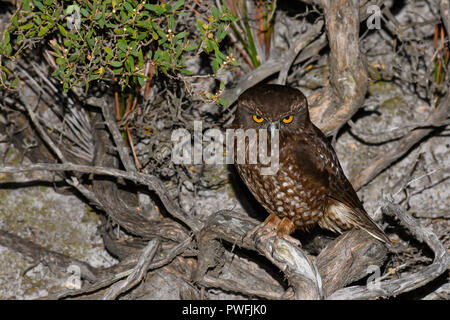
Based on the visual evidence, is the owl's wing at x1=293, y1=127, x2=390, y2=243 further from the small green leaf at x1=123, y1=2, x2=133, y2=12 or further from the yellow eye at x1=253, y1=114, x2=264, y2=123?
the small green leaf at x1=123, y1=2, x2=133, y2=12

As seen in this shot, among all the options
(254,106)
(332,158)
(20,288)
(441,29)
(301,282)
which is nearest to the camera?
(301,282)

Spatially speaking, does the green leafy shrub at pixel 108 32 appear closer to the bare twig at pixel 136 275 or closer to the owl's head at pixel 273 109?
the owl's head at pixel 273 109

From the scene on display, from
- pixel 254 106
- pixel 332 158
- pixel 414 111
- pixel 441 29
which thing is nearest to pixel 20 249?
pixel 254 106

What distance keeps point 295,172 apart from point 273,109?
0.52m

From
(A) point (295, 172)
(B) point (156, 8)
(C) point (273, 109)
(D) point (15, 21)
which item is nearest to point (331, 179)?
(A) point (295, 172)

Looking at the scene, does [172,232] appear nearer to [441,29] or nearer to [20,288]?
[20,288]

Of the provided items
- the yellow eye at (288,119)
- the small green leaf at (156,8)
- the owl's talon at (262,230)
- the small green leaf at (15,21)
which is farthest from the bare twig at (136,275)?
the small green leaf at (15,21)

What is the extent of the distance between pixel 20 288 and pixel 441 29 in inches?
192

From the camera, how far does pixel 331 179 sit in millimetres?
4270

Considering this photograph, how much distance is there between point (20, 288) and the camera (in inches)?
204

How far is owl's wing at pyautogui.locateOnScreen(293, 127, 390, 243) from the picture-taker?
4.14 m

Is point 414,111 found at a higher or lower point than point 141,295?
higher

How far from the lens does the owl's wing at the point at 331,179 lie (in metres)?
4.14

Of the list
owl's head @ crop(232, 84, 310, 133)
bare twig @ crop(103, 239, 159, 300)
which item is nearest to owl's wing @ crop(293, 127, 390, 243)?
owl's head @ crop(232, 84, 310, 133)
